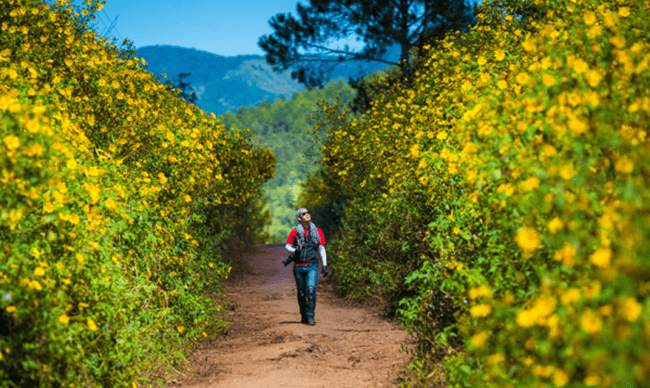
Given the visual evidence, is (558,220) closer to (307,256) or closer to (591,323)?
(591,323)

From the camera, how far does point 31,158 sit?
2.64m

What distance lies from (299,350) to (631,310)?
4337 mm

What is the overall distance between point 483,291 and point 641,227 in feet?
2.64

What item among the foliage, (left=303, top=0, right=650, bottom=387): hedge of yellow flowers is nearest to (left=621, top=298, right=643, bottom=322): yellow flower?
(left=303, top=0, right=650, bottom=387): hedge of yellow flowers

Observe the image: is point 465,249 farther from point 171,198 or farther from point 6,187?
point 171,198

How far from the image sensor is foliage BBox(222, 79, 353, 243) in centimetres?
8319

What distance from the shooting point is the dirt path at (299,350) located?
4.57 metres

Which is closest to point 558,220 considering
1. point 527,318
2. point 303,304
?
point 527,318

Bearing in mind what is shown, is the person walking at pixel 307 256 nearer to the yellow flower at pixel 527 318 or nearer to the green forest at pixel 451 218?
the green forest at pixel 451 218

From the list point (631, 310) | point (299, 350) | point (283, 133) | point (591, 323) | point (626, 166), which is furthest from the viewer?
point (283, 133)

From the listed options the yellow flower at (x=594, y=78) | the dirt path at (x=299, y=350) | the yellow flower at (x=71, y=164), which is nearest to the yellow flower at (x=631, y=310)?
the yellow flower at (x=594, y=78)

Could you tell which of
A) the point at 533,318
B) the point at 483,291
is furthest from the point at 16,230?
the point at 533,318

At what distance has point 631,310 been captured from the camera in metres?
1.36

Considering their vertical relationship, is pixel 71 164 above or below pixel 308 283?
above
